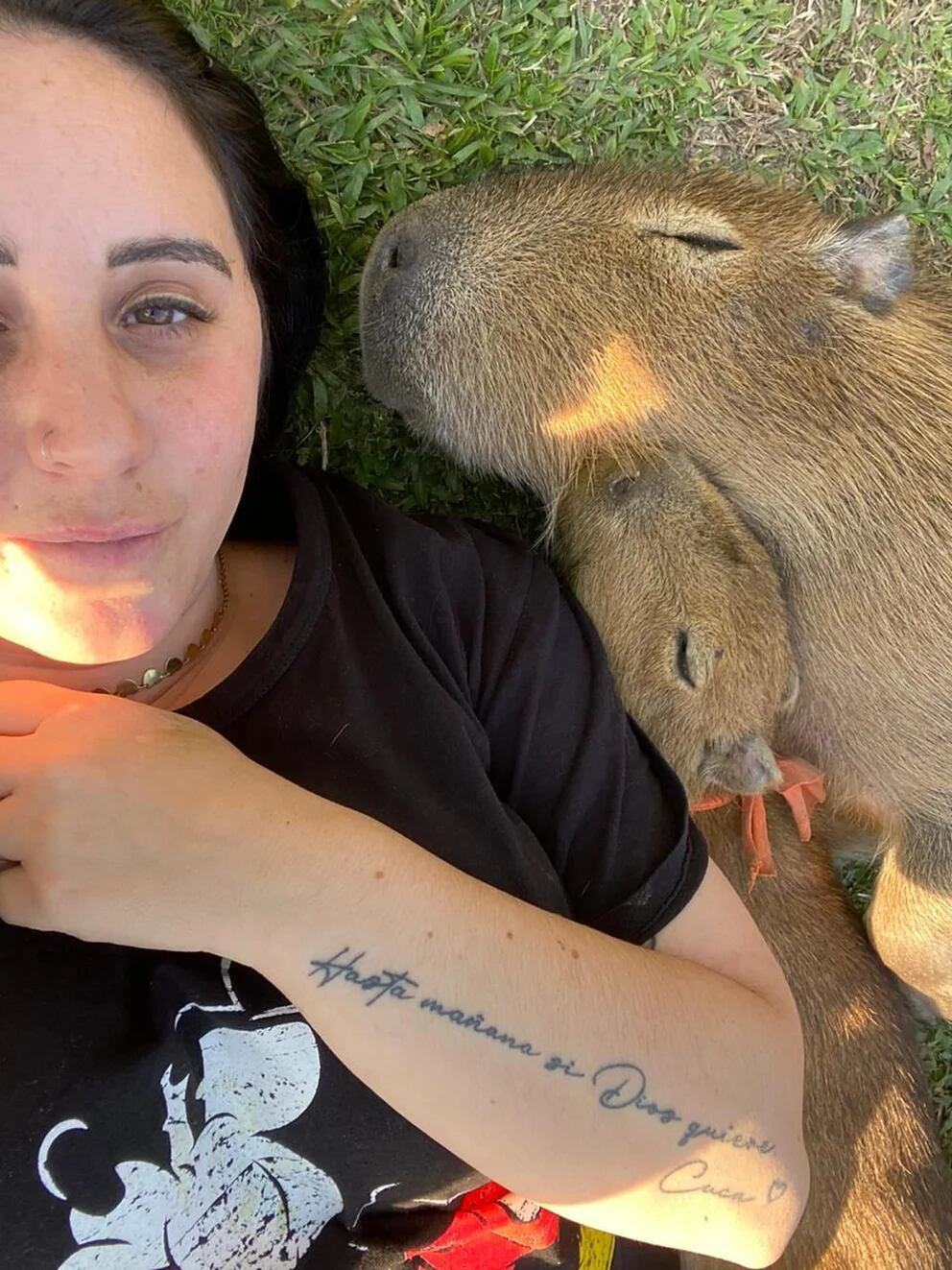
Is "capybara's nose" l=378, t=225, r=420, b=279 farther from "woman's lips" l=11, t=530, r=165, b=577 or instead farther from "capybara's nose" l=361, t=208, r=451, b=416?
"woman's lips" l=11, t=530, r=165, b=577

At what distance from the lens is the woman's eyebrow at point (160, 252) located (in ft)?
4.30

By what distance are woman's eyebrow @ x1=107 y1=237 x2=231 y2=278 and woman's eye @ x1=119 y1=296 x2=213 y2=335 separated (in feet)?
0.19

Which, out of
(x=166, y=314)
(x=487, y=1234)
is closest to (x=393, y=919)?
(x=487, y=1234)

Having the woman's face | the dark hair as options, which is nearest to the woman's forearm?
the woman's face

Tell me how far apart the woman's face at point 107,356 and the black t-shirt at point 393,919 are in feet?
1.08

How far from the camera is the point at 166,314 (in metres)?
1.49

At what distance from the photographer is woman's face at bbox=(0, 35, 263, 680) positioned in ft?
4.38

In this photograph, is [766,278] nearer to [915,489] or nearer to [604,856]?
[915,489]

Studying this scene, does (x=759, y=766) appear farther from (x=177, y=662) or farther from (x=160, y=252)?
(x=160, y=252)

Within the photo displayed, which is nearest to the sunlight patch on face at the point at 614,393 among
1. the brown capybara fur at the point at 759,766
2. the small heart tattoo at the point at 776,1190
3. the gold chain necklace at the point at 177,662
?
the brown capybara fur at the point at 759,766

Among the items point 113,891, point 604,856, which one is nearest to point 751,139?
point 604,856

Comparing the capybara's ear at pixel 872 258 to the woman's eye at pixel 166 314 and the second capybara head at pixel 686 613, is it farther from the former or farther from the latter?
the woman's eye at pixel 166 314

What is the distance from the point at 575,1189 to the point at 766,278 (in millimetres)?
1919

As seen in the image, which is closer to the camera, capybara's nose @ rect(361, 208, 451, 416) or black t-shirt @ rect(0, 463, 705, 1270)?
black t-shirt @ rect(0, 463, 705, 1270)
